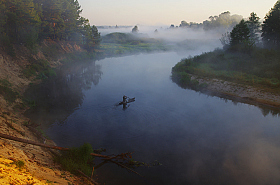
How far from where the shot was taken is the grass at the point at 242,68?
1212 inches

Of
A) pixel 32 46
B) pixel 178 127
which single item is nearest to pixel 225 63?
pixel 178 127

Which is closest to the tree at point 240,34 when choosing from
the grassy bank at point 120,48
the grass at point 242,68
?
the grass at point 242,68

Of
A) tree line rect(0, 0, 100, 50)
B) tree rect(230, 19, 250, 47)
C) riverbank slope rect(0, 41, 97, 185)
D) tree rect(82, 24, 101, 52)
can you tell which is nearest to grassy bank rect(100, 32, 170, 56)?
tree rect(82, 24, 101, 52)

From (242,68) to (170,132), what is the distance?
25548mm

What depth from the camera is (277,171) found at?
42.6 ft

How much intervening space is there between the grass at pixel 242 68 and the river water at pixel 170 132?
7211 millimetres

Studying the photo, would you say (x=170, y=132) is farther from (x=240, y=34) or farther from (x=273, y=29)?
(x=273, y=29)

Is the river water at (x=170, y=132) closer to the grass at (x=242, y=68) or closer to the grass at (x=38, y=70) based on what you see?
the grass at (x=38, y=70)

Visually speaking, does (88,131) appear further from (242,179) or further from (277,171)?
(277,171)

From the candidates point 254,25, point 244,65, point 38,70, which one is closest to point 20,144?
point 38,70

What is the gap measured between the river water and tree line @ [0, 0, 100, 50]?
13578 millimetres

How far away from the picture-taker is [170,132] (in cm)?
1791

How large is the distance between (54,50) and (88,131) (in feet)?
124

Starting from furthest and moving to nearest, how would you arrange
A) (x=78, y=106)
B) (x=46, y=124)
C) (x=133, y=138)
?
1. (x=78, y=106)
2. (x=46, y=124)
3. (x=133, y=138)
